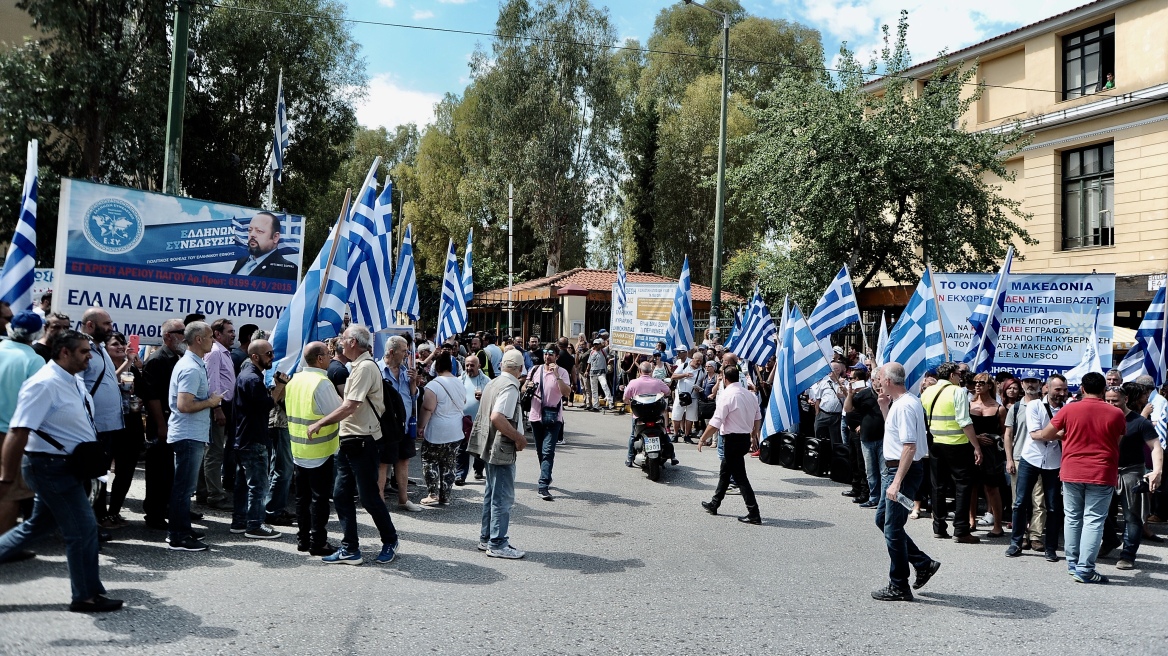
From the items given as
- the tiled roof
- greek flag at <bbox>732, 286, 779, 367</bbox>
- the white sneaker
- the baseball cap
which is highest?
the tiled roof

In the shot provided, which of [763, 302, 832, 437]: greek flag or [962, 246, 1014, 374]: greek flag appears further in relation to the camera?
[763, 302, 832, 437]: greek flag

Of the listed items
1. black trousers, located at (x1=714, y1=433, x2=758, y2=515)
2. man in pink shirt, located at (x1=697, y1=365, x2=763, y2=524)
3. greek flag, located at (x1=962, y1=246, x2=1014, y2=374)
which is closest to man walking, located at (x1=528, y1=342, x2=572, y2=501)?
man in pink shirt, located at (x1=697, y1=365, x2=763, y2=524)

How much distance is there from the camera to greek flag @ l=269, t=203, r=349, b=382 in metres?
7.75

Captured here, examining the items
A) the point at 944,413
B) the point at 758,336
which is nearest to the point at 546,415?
the point at 944,413

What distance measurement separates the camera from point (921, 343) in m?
10.8

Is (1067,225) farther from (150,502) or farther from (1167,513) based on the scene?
(150,502)

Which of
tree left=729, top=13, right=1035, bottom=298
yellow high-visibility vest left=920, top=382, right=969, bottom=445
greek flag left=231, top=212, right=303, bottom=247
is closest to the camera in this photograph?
yellow high-visibility vest left=920, top=382, right=969, bottom=445

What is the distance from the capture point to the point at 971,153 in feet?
70.9

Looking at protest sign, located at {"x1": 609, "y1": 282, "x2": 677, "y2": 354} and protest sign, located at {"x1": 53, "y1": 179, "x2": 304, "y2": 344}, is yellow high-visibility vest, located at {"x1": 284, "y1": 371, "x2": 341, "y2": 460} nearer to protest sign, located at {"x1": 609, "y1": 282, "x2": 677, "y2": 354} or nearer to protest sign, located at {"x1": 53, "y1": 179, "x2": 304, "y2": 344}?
protest sign, located at {"x1": 53, "y1": 179, "x2": 304, "y2": 344}

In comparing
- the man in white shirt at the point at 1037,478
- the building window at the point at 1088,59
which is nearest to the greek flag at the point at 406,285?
the man in white shirt at the point at 1037,478

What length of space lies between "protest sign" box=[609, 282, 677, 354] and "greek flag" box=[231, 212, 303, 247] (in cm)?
944

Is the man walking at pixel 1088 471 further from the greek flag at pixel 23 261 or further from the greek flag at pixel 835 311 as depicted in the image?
the greek flag at pixel 23 261

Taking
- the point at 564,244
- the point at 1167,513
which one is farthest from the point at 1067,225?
the point at 564,244

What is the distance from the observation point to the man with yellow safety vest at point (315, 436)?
7027 millimetres
